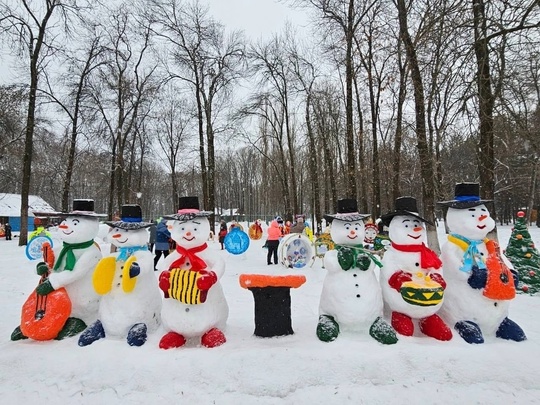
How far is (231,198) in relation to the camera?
165 feet

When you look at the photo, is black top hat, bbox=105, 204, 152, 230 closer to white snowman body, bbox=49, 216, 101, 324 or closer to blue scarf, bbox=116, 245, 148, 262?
blue scarf, bbox=116, 245, 148, 262

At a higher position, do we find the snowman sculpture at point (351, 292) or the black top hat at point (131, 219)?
the black top hat at point (131, 219)

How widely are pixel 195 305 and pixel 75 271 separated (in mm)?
1727

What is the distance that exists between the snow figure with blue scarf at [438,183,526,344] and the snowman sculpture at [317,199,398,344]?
36.5 inches

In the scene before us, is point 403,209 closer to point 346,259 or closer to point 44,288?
point 346,259

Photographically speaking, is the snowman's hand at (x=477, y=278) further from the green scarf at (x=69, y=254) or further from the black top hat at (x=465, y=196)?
the green scarf at (x=69, y=254)

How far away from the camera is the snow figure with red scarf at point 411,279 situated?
3.92 m

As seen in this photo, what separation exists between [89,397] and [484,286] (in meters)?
Result: 4.42

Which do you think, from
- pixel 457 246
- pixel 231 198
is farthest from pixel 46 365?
pixel 231 198

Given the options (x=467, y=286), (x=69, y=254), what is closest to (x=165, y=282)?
(x=69, y=254)

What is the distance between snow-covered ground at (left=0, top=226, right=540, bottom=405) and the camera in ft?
10.6

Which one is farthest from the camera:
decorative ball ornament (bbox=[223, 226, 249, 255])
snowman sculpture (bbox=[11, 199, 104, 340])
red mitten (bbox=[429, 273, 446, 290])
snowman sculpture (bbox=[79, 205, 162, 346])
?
decorative ball ornament (bbox=[223, 226, 249, 255])

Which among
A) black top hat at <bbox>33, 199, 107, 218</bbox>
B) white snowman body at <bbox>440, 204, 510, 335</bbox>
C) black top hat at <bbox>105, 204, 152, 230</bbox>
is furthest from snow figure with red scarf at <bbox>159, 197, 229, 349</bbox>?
white snowman body at <bbox>440, 204, 510, 335</bbox>

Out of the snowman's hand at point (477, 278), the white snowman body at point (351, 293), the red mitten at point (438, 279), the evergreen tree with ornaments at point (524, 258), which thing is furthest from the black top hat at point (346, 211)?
the evergreen tree with ornaments at point (524, 258)
